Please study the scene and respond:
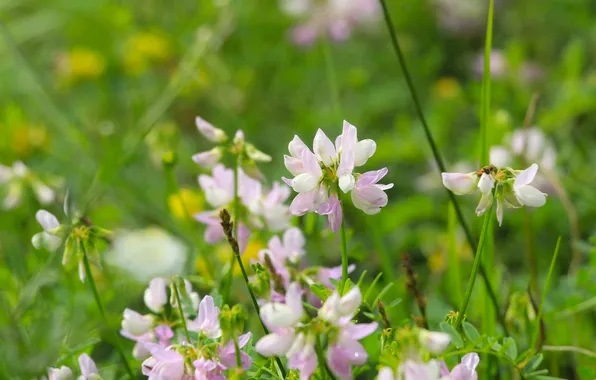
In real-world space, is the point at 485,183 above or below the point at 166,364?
above

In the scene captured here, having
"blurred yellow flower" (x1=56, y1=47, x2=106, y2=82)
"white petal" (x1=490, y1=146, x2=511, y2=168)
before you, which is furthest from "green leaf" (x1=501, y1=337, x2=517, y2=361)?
"blurred yellow flower" (x1=56, y1=47, x2=106, y2=82)

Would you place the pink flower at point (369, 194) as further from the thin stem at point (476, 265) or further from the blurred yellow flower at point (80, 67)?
the blurred yellow flower at point (80, 67)

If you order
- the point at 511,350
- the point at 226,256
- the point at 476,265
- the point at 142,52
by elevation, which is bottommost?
the point at 226,256

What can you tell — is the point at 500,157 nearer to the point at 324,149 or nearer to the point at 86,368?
the point at 324,149

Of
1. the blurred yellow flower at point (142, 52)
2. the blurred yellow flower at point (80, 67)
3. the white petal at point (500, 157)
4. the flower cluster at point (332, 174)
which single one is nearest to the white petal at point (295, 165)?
the flower cluster at point (332, 174)

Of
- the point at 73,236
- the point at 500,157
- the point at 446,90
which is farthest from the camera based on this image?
the point at 446,90

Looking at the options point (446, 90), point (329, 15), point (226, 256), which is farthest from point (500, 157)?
point (329, 15)

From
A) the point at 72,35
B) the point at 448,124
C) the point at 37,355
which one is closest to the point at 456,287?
the point at 37,355
